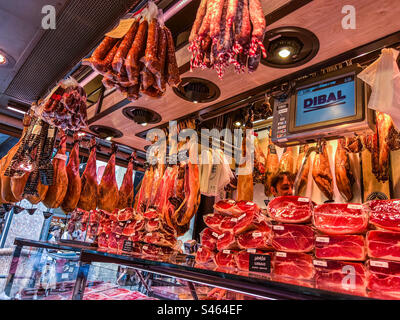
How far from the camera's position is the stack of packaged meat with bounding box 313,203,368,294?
4.98 feet

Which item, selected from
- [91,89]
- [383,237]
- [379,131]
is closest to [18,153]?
[91,89]

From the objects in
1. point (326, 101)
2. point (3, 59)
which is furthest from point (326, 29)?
point (3, 59)

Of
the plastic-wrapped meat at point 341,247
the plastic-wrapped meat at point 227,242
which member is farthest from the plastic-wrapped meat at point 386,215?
the plastic-wrapped meat at point 227,242

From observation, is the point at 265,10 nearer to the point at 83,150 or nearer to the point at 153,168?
the point at 153,168

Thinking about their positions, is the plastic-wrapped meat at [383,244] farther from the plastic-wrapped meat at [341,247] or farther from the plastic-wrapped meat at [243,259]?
the plastic-wrapped meat at [243,259]

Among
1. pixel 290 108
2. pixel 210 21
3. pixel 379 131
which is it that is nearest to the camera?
pixel 210 21

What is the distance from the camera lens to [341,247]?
1579mm

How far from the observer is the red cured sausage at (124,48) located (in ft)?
6.54

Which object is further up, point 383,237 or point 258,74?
point 258,74

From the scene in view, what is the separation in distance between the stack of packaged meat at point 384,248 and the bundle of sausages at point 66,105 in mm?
3161

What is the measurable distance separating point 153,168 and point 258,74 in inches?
107

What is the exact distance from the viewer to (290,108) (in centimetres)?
250

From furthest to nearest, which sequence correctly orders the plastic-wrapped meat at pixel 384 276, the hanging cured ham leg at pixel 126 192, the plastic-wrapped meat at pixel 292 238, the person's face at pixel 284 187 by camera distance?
1. the hanging cured ham leg at pixel 126 192
2. the person's face at pixel 284 187
3. the plastic-wrapped meat at pixel 292 238
4. the plastic-wrapped meat at pixel 384 276
